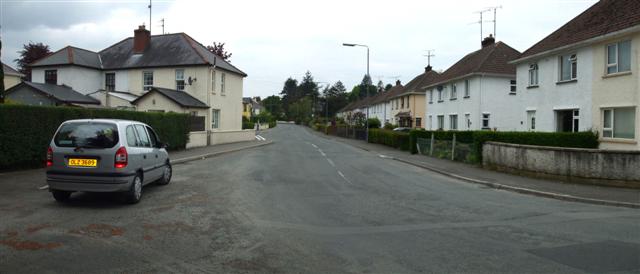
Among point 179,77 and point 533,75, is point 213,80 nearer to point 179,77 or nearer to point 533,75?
point 179,77

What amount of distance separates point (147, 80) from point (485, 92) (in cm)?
2525

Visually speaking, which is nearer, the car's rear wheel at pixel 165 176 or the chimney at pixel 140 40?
the car's rear wheel at pixel 165 176

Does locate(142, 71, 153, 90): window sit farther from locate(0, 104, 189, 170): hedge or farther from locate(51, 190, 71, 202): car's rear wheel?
locate(51, 190, 71, 202): car's rear wheel

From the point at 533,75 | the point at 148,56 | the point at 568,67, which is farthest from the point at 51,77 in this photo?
the point at 568,67

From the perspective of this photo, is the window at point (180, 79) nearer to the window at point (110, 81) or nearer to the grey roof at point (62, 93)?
the grey roof at point (62, 93)

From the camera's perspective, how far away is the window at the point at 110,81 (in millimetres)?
36219

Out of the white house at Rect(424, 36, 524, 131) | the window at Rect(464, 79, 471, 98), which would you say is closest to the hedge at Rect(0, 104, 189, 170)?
the white house at Rect(424, 36, 524, 131)

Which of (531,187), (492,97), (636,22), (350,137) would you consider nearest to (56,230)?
(531,187)

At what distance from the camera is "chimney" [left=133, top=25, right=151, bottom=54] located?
1457 inches

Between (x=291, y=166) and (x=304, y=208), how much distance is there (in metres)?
9.31

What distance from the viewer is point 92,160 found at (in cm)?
853

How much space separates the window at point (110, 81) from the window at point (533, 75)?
30.0 metres

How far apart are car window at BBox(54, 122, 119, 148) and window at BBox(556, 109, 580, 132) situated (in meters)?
20.0

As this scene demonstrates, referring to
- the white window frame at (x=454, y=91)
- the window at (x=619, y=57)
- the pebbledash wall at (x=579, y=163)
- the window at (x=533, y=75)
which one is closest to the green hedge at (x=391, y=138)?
the white window frame at (x=454, y=91)
